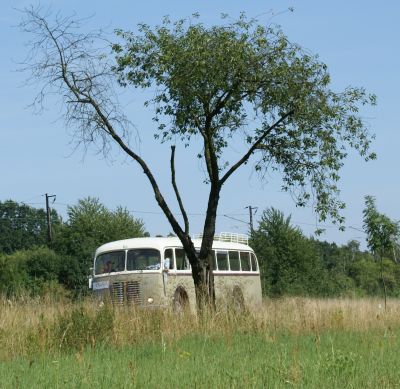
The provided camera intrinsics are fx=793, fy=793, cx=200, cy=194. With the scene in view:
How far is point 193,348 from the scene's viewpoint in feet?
37.8

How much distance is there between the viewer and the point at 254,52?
19.5m

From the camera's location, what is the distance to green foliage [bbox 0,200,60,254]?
10012cm

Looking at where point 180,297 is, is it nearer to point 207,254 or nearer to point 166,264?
point 166,264

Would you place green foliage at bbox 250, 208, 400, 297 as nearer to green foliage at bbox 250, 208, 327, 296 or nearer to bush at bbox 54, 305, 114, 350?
green foliage at bbox 250, 208, 327, 296

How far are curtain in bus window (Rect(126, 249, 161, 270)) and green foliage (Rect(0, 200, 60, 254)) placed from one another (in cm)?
7694

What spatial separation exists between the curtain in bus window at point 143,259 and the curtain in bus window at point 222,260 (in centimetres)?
401

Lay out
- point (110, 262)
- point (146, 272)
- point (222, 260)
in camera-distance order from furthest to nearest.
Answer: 1. point (222, 260)
2. point (110, 262)
3. point (146, 272)

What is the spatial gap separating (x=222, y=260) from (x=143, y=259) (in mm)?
4657

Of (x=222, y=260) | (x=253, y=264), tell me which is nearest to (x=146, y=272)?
(x=222, y=260)

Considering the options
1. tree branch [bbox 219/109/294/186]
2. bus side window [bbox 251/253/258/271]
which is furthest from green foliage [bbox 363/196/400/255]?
tree branch [bbox 219/109/294/186]

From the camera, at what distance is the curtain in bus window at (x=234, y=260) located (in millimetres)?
29062

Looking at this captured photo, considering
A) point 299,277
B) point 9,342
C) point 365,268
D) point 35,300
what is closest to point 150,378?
point 9,342

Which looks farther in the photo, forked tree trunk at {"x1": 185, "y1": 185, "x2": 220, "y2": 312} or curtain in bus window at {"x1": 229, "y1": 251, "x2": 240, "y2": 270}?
curtain in bus window at {"x1": 229, "y1": 251, "x2": 240, "y2": 270}

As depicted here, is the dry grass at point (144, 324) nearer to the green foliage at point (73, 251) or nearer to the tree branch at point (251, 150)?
the tree branch at point (251, 150)
